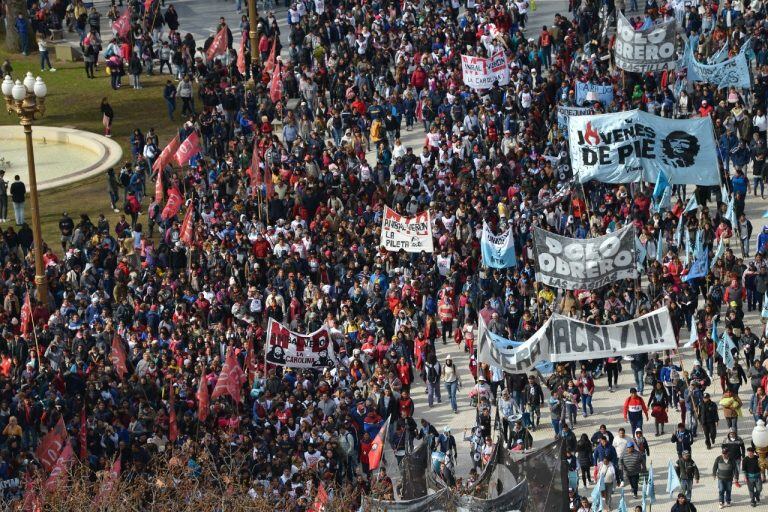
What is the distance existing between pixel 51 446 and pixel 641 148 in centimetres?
1511

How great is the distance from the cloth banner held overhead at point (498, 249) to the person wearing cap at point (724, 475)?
28.6 feet

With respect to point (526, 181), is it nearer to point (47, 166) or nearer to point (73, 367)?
point (73, 367)

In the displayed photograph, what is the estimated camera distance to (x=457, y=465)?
41.1 m

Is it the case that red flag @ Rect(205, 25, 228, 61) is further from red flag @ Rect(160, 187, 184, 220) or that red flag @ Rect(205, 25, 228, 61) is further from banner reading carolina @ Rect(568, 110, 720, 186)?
banner reading carolina @ Rect(568, 110, 720, 186)

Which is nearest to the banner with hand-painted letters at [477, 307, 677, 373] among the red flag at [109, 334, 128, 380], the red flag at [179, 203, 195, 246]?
the red flag at [109, 334, 128, 380]

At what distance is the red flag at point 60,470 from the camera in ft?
117

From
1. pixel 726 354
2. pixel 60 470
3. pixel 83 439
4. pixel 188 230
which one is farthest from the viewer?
pixel 188 230

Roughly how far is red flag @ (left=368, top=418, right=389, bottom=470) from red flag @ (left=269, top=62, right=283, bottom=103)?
20.3 metres

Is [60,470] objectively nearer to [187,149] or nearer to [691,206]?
[691,206]

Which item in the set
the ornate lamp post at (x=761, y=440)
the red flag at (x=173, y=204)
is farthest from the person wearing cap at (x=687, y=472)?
the red flag at (x=173, y=204)

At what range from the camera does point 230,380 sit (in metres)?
40.9

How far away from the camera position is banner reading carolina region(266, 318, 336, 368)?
4222cm

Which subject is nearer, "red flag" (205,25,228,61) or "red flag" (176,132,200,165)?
"red flag" (176,132,200,165)

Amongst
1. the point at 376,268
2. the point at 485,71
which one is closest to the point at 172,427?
the point at 376,268
